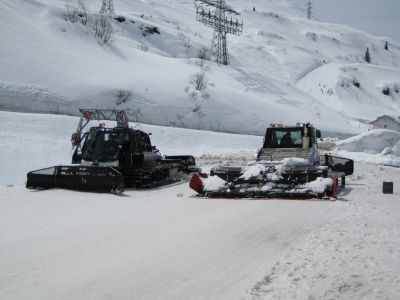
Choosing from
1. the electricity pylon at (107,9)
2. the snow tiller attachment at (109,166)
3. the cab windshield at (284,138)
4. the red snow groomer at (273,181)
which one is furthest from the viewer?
the electricity pylon at (107,9)

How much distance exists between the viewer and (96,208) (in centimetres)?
1107

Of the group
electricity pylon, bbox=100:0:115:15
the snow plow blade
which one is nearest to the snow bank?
the snow plow blade

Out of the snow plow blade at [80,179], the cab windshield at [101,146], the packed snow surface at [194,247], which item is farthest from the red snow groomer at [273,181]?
the cab windshield at [101,146]

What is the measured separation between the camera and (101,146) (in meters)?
15.5

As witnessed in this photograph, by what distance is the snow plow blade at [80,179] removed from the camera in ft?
44.7

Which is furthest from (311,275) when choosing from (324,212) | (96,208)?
(96,208)

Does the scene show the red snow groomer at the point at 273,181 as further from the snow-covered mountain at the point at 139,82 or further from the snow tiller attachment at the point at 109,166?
the snow-covered mountain at the point at 139,82

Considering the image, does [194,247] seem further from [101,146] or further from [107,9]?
[107,9]

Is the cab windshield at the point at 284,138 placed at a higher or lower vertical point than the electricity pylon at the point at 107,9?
lower

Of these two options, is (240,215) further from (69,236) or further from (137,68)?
(137,68)

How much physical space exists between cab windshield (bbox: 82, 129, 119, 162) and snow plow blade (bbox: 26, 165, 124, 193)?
4.16 ft

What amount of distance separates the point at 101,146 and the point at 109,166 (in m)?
0.97

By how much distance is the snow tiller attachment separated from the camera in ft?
45.2

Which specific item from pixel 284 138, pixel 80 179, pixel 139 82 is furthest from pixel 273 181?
pixel 139 82
